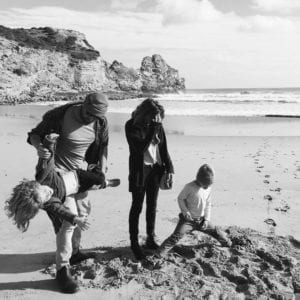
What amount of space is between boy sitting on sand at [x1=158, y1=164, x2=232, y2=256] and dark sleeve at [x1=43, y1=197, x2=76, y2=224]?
1.25 meters

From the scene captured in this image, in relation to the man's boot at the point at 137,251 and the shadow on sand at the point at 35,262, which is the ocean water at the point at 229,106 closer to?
the shadow on sand at the point at 35,262

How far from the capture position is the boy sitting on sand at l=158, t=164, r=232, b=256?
12.9 feet

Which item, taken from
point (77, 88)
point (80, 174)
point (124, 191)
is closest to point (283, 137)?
point (124, 191)

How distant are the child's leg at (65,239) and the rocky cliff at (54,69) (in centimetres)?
3784

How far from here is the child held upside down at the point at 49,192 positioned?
307cm

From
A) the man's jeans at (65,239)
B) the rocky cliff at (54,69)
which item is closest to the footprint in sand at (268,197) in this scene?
the man's jeans at (65,239)

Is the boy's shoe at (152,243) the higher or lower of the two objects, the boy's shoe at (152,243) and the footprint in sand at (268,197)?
the lower

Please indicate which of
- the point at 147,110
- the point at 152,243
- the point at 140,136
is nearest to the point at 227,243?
the point at 152,243

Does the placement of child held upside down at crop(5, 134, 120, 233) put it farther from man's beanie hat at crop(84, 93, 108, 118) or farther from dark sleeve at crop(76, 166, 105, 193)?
man's beanie hat at crop(84, 93, 108, 118)

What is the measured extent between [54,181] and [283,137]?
11784mm

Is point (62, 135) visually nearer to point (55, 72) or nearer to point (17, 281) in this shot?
point (17, 281)

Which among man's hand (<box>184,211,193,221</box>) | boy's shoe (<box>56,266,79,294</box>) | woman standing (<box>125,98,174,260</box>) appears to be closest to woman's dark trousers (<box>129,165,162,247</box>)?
woman standing (<box>125,98,174,260</box>)

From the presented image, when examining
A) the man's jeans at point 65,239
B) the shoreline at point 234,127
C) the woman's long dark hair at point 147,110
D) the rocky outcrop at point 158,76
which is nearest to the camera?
the man's jeans at point 65,239

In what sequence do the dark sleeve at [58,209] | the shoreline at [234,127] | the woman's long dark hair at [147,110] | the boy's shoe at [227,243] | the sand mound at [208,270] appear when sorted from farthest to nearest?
1. the shoreline at [234,127]
2. the boy's shoe at [227,243]
3. the woman's long dark hair at [147,110]
4. the sand mound at [208,270]
5. the dark sleeve at [58,209]
